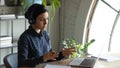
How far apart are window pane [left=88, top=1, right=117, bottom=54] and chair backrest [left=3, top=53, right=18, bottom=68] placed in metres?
2.01

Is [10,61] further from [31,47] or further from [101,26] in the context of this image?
[101,26]

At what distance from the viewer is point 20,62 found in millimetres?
2238

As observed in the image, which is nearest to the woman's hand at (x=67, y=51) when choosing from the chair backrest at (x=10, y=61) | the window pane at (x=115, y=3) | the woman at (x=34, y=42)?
the woman at (x=34, y=42)

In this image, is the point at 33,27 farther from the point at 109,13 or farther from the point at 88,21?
the point at 109,13

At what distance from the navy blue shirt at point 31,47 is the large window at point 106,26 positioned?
1704 millimetres

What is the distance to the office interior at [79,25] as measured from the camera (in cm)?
385

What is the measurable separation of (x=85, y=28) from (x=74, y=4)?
476mm

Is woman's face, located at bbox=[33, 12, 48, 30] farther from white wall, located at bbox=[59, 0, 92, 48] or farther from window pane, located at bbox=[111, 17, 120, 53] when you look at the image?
window pane, located at bbox=[111, 17, 120, 53]

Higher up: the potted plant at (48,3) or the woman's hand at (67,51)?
the potted plant at (48,3)

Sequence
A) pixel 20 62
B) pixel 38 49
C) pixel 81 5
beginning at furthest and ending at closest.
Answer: pixel 81 5
pixel 38 49
pixel 20 62

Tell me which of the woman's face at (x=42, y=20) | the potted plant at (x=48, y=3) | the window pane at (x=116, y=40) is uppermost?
the potted plant at (x=48, y=3)

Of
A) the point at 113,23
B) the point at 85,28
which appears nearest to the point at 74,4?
the point at 85,28

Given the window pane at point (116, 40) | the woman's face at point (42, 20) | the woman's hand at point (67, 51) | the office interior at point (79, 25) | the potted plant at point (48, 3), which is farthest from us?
the window pane at point (116, 40)

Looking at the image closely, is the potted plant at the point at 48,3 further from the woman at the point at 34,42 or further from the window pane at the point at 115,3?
the woman at the point at 34,42
